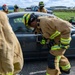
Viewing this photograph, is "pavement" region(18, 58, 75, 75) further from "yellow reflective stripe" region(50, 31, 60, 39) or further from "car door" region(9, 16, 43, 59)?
"yellow reflective stripe" region(50, 31, 60, 39)

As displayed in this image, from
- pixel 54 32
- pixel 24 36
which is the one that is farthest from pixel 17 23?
pixel 54 32

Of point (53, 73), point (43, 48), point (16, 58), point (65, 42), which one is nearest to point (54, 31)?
point (65, 42)

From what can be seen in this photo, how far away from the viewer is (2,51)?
1.94m

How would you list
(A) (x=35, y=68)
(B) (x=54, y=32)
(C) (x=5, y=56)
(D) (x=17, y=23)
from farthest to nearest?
(A) (x=35, y=68) < (D) (x=17, y=23) < (B) (x=54, y=32) < (C) (x=5, y=56)

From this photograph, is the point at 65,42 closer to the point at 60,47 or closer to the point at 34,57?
the point at 60,47

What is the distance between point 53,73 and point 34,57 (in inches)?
53.1

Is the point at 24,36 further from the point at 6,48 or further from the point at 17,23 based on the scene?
the point at 6,48

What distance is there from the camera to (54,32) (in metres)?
5.06

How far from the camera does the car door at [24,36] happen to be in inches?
245

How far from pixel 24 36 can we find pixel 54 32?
133 centimetres

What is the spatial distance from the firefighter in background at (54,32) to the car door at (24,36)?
0.89 m

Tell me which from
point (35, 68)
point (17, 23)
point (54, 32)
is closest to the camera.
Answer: point (54, 32)

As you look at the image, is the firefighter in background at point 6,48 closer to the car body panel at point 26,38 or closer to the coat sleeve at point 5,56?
the coat sleeve at point 5,56

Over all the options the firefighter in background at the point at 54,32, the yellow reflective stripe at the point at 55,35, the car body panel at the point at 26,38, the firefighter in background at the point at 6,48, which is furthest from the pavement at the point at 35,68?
the firefighter in background at the point at 6,48
